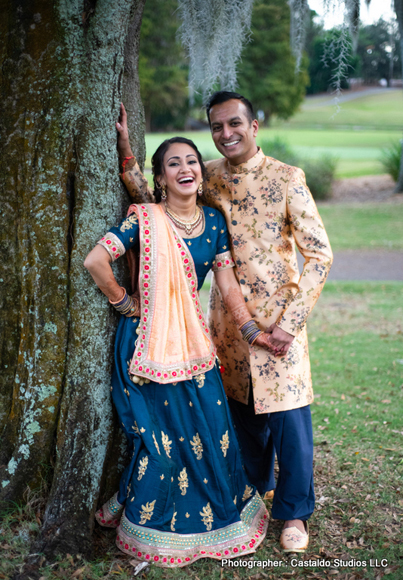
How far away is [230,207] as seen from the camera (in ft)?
8.20

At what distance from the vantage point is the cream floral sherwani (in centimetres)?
232

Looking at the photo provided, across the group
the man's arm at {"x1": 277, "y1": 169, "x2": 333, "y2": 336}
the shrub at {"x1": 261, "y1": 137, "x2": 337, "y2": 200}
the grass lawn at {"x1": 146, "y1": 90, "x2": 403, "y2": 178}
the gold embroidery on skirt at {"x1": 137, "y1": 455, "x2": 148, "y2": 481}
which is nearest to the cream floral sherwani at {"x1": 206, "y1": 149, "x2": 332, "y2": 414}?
the man's arm at {"x1": 277, "y1": 169, "x2": 333, "y2": 336}

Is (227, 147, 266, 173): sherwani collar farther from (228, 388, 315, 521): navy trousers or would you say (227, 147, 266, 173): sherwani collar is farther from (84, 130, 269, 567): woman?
(228, 388, 315, 521): navy trousers

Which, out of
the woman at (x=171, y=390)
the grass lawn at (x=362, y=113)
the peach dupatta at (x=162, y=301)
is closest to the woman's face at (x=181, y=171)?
the woman at (x=171, y=390)

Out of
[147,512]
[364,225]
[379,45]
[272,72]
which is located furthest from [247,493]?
Result: [272,72]

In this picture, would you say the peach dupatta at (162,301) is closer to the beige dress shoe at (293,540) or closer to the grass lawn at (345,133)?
the beige dress shoe at (293,540)

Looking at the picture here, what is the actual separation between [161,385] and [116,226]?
2.24 feet

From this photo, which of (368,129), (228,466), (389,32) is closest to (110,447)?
(228,466)

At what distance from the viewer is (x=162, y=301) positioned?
218cm

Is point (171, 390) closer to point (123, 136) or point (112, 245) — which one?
point (112, 245)

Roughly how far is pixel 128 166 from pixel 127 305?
1.98 feet

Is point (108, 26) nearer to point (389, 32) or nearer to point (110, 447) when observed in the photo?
point (110, 447)

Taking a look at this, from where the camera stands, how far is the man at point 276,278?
2.33 metres

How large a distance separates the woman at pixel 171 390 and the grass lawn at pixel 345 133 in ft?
44.4
